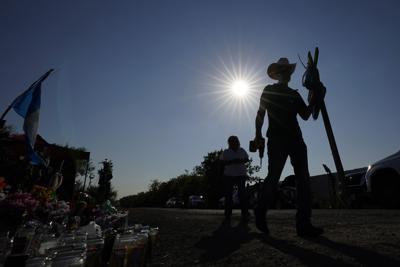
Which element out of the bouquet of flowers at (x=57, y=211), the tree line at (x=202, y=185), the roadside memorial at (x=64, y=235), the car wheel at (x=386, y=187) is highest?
the tree line at (x=202, y=185)

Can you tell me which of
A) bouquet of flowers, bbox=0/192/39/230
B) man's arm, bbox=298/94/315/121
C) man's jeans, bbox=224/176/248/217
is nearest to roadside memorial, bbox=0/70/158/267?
bouquet of flowers, bbox=0/192/39/230

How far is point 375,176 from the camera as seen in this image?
893cm

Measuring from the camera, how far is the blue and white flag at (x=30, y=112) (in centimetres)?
815

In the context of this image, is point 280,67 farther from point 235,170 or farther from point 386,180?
point 386,180

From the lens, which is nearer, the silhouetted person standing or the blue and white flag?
the silhouetted person standing

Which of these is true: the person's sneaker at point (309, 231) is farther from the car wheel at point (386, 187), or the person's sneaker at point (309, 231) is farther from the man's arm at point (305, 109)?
the car wheel at point (386, 187)

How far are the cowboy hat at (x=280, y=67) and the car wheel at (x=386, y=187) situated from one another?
19.0 ft

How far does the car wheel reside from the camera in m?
8.71

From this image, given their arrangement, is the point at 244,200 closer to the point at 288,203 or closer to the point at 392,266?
the point at 392,266

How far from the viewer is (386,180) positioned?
8.82 meters

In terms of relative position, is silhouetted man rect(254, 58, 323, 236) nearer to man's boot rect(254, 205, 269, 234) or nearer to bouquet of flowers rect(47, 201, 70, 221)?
man's boot rect(254, 205, 269, 234)

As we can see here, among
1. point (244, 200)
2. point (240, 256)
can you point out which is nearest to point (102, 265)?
point (240, 256)

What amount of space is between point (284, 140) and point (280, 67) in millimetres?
938

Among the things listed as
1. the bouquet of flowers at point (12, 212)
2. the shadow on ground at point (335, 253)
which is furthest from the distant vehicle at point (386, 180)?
the bouquet of flowers at point (12, 212)
